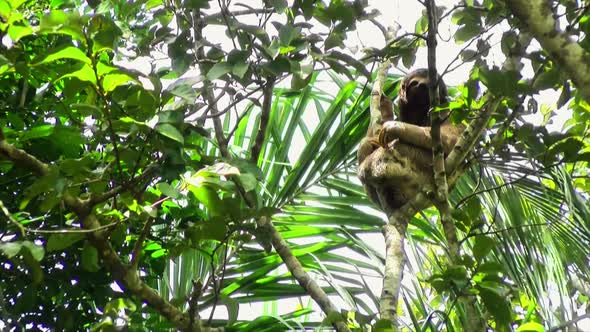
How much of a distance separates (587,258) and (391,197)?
1687mm

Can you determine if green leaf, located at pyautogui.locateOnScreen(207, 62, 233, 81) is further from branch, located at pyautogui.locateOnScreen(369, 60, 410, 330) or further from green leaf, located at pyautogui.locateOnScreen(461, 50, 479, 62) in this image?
green leaf, located at pyautogui.locateOnScreen(461, 50, 479, 62)

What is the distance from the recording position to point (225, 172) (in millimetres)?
2354

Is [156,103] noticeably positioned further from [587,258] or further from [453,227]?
[587,258]

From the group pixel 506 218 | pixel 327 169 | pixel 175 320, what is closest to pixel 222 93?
pixel 175 320

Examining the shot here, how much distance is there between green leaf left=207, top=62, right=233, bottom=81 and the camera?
2.69m

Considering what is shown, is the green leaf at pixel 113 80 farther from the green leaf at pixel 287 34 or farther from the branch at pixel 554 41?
the branch at pixel 554 41

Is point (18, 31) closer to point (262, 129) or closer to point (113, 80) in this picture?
point (113, 80)

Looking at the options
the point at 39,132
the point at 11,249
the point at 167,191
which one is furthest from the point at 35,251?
the point at 39,132

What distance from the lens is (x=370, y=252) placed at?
14.0ft

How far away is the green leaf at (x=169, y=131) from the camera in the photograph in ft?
7.78

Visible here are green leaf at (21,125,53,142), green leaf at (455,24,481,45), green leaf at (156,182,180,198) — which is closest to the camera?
green leaf at (156,182,180,198)

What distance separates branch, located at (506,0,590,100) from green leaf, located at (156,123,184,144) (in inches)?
43.3

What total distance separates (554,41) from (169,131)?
3.94 feet

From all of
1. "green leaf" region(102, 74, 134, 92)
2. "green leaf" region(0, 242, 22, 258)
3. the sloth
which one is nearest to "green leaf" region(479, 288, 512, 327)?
"green leaf" region(102, 74, 134, 92)
